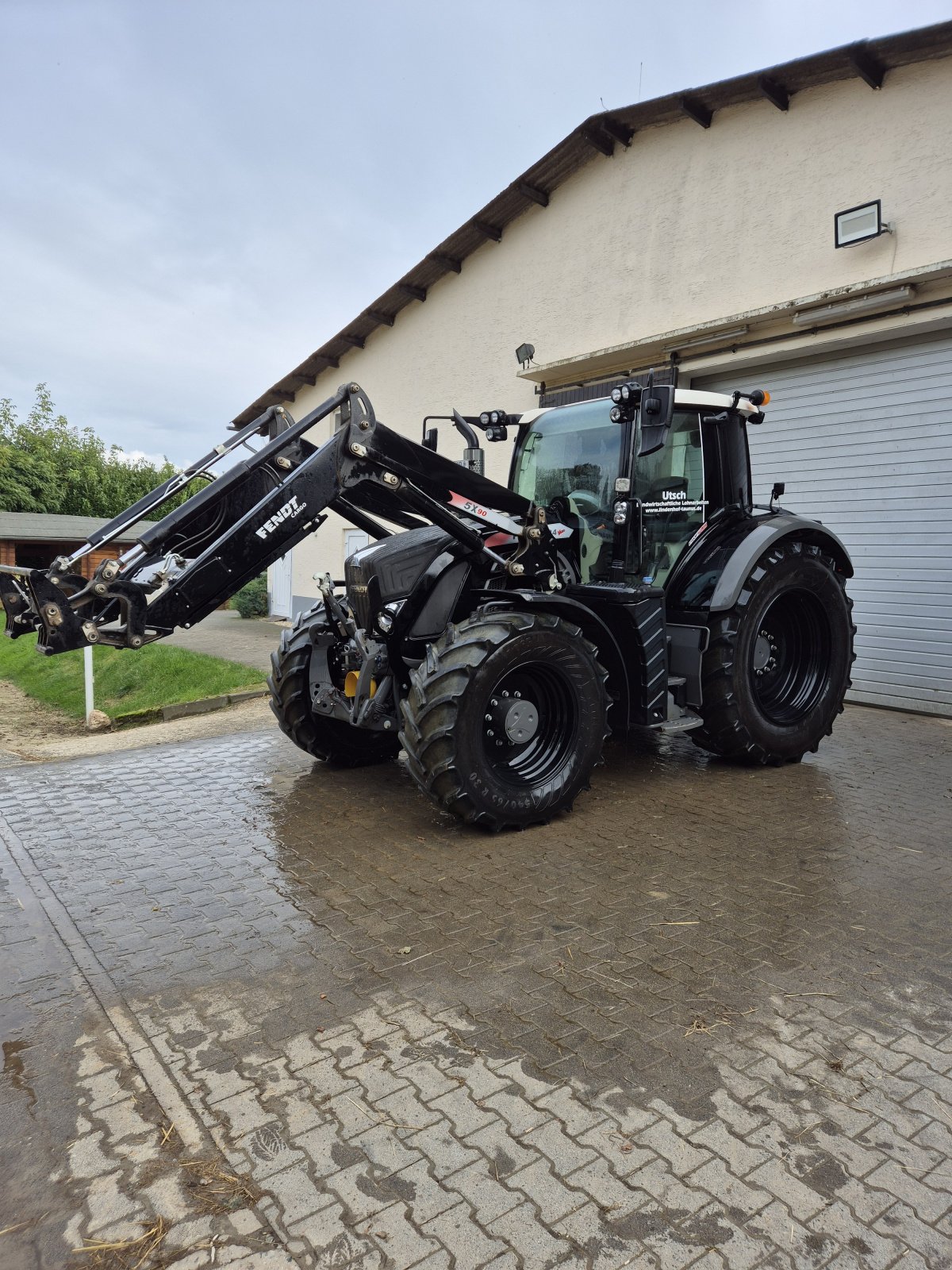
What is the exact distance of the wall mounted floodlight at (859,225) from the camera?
7633 mm

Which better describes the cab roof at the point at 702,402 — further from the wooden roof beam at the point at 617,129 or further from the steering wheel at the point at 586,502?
the wooden roof beam at the point at 617,129

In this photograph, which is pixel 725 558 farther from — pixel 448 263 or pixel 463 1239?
pixel 448 263

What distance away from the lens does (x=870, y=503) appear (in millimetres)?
8383

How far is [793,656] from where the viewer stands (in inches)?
253

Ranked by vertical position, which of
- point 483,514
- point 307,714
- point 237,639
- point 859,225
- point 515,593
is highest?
point 859,225

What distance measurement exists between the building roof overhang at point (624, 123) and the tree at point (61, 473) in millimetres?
37050

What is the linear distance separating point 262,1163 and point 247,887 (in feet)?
6.22

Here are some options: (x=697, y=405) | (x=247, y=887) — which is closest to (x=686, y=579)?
(x=697, y=405)

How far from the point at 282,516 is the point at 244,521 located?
20 centimetres

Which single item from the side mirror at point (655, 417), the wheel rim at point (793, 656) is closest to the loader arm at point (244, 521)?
the side mirror at point (655, 417)

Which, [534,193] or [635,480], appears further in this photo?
[534,193]

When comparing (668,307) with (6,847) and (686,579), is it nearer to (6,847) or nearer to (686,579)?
(686,579)

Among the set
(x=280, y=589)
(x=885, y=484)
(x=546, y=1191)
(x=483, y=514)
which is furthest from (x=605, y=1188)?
(x=280, y=589)

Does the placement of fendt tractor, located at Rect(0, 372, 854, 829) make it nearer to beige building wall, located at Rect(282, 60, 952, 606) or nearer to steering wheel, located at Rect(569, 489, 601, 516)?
steering wheel, located at Rect(569, 489, 601, 516)
